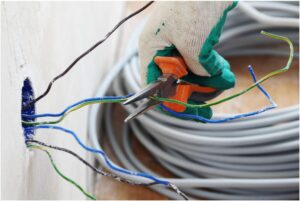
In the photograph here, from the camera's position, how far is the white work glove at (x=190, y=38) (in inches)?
18.8

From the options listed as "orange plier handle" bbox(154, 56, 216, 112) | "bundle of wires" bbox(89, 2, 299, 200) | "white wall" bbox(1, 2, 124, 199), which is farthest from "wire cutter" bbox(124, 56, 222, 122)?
"bundle of wires" bbox(89, 2, 299, 200)

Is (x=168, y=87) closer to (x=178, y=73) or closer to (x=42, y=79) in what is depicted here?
(x=178, y=73)

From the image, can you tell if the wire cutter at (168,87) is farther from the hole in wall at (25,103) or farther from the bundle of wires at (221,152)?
the bundle of wires at (221,152)

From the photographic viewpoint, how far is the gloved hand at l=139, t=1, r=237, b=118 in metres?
0.48

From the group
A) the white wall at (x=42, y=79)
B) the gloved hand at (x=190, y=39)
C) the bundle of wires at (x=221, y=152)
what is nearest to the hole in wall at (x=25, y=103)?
the white wall at (x=42, y=79)

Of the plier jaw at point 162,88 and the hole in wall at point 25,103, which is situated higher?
the plier jaw at point 162,88

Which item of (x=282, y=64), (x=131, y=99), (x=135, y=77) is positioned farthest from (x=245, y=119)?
(x=131, y=99)

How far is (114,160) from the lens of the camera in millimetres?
992

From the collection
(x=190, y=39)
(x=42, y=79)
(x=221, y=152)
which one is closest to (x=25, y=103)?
(x=42, y=79)

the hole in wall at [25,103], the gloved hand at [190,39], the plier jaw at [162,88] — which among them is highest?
the gloved hand at [190,39]

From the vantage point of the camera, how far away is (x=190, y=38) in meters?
0.49

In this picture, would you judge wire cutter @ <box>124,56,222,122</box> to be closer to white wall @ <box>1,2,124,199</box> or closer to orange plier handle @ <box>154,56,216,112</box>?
orange plier handle @ <box>154,56,216,112</box>

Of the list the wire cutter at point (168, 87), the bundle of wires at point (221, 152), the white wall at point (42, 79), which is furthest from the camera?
the bundle of wires at point (221, 152)

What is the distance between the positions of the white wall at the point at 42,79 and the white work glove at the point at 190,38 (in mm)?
110
